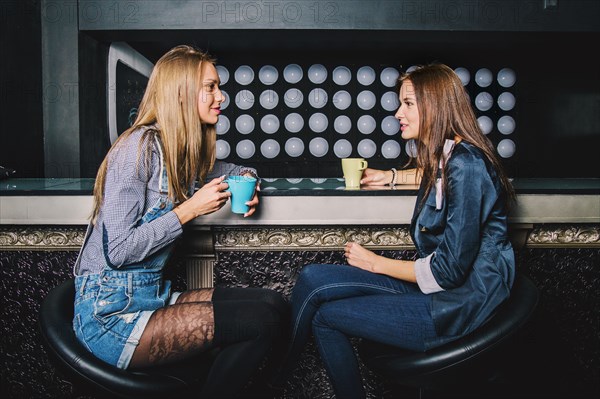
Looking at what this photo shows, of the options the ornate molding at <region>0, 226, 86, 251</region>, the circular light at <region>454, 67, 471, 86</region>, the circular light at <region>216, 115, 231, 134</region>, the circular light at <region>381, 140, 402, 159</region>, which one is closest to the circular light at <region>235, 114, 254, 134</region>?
the circular light at <region>216, 115, 231, 134</region>

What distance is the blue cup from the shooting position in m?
1.48

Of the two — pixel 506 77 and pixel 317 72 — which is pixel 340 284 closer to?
pixel 317 72

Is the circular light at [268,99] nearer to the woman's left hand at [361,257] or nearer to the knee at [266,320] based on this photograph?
the woman's left hand at [361,257]

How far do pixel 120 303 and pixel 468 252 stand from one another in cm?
80

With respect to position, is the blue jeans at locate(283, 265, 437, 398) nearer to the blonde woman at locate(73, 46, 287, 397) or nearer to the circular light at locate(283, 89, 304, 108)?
the blonde woman at locate(73, 46, 287, 397)

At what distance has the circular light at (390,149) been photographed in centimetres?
304

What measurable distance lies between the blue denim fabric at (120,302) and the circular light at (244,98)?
171cm

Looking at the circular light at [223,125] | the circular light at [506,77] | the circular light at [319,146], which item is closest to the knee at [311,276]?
the circular light at [319,146]

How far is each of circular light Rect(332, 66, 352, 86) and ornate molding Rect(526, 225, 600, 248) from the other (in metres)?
1.48

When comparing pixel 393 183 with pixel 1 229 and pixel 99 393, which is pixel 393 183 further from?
pixel 1 229

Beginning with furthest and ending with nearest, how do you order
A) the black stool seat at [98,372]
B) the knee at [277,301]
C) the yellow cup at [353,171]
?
1. the yellow cup at [353,171]
2. the knee at [277,301]
3. the black stool seat at [98,372]

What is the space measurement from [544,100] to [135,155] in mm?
2528

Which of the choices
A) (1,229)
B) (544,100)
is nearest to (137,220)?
(1,229)

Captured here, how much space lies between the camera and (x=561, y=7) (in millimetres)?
2498
